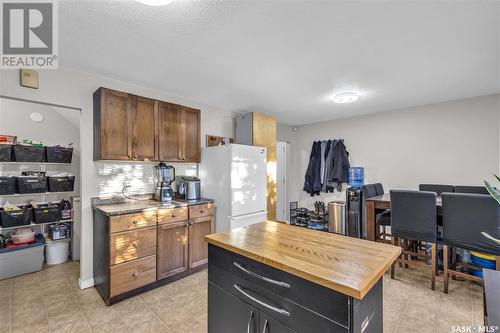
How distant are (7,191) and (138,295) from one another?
2216 mm

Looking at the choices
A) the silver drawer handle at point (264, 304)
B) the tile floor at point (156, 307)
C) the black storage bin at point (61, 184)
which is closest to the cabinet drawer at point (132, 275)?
the tile floor at point (156, 307)

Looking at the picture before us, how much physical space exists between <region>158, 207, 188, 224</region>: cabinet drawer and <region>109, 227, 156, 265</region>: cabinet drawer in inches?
5.5

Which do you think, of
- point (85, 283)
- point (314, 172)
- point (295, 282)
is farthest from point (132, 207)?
point (314, 172)

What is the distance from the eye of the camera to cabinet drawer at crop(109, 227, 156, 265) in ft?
7.08

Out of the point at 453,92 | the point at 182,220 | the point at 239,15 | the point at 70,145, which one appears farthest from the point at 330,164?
the point at 70,145

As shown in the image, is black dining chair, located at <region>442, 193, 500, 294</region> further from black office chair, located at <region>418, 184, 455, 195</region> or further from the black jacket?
the black jacket

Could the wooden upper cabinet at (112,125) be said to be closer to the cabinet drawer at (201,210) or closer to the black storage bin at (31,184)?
the cabinet drawer at (201,210)

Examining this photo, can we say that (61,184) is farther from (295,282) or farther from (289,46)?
(295,282)

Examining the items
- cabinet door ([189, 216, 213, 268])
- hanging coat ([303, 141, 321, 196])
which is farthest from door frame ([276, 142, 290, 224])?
cabinet door ([189, 216, 213, 268])

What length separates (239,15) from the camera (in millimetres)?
1604

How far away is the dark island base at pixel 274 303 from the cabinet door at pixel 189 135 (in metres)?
2.04

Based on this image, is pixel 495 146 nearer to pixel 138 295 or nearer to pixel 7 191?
pixel 138 295

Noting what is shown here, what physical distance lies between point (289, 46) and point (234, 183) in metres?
1.79

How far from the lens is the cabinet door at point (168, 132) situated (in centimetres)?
288
